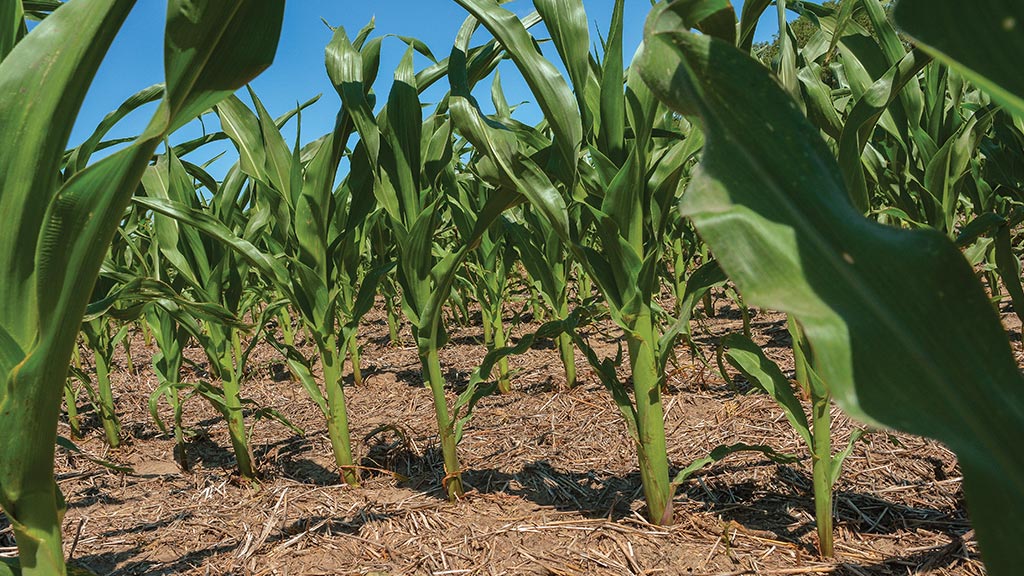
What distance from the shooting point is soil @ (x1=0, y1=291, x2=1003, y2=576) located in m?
1.63

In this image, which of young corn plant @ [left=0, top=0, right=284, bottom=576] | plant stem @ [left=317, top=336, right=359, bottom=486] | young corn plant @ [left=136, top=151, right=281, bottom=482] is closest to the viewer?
young corn plant @ [left=0, top=0, right=284, bottom=576]

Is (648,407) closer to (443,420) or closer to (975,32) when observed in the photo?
(443,420)

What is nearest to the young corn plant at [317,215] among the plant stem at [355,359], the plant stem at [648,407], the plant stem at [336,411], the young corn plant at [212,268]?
the plant stem at [336,411]

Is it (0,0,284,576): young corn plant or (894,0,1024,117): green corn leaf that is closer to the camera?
(894,0,1024,117): green corn leaf

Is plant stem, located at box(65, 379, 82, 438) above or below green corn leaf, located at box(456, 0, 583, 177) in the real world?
below

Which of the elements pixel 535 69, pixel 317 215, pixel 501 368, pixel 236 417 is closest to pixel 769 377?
pixel 535 69

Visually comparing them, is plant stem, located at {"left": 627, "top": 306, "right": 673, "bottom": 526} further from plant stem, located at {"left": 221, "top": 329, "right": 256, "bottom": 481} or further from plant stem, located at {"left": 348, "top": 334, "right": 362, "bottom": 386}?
plant stem, located at {"left": 348, "top": 334, "right": 362, "bottom": 386}

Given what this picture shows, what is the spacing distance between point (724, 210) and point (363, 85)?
5.94 ft

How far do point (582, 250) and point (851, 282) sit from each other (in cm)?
105

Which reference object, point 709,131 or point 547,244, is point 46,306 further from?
point 547,244

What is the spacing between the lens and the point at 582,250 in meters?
1.53

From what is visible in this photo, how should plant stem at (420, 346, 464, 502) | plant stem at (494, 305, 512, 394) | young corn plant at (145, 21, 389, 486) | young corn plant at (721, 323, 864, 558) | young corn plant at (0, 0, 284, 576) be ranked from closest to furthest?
1. young corn plant at (0, 0, 284, 576)
2. young corn plant at (721, 323, 864, 558)
3. plant stem at (420, 346, 464, 502)
4. young corn plant at (145, 21, 389, 486)
5. plant stem at (494, 305, 512, 394)

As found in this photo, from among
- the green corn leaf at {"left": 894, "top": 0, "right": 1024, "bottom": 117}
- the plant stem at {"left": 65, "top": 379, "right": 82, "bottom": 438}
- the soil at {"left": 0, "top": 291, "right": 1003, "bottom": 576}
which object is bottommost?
the soil at {"left": 0, "top": 291, "right": 1003, "bottom": 576}

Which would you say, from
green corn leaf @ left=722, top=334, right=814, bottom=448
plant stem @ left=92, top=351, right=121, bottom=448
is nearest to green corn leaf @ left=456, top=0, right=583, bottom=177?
green corn leaf @ left=722, top=334, right=814, bottom=448
